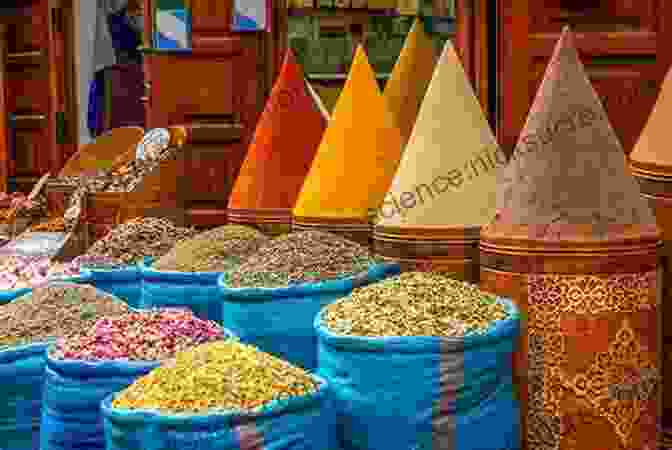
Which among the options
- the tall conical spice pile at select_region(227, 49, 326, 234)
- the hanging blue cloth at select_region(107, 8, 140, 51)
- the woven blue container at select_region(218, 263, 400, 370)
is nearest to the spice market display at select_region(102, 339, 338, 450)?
the woven blue container at select_region(218, 263, 400, 370)

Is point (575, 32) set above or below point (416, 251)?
above

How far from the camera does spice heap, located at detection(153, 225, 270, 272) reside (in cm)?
282

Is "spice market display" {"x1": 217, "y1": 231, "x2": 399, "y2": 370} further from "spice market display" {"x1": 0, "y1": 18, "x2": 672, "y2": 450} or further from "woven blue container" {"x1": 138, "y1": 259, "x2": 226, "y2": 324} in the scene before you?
"woven blue container" {"x1": 138, "y1": 259, "x2": 226, "y2": 324}

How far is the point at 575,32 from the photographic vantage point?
2.86 m

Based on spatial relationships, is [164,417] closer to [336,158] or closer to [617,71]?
[336,158]

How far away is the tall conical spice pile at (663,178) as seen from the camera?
7.61 feet

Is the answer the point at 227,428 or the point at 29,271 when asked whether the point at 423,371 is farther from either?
the point at 29,271

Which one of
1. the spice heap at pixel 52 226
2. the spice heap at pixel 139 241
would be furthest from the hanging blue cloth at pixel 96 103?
the spice heap at pixel 139 241

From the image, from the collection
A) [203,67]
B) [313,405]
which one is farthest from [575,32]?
[203,67]

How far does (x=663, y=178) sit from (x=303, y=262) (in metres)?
0.77

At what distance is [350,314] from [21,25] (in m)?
5.74

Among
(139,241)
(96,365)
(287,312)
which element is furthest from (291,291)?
(139,241)

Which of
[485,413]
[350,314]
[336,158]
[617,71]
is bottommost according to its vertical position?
[485,413]

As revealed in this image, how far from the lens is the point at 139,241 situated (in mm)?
3283
